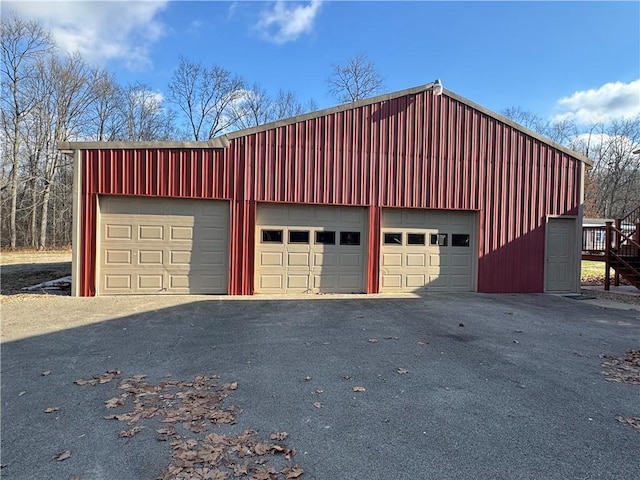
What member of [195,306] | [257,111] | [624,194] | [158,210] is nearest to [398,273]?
[195,306]

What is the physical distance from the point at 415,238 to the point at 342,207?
2086mm

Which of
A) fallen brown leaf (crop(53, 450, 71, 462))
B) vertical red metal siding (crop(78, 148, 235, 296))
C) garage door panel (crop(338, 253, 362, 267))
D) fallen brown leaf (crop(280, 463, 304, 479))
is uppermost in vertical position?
vertical red metal siding (crop(78, 148, 235, 296))

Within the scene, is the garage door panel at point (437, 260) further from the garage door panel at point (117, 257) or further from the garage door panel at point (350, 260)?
the garage door panel at point (117, 257)

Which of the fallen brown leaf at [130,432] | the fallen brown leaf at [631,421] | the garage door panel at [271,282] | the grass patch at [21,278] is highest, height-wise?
the garage door panel at [271,282]

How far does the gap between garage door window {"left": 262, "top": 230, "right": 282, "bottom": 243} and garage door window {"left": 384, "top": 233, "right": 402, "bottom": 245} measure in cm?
268

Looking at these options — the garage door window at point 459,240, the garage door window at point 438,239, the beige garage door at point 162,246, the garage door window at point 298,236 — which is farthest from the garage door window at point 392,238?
the beige garage door at point 162,246

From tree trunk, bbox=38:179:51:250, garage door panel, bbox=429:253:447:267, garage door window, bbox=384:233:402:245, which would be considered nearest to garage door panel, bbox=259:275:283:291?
garage door window, bbox=384:233:402:245

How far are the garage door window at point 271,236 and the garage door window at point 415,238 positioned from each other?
10.8ft

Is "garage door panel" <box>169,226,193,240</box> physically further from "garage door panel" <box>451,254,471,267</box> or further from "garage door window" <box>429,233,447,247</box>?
"garage door panel" <box>451,254,471,267</box>

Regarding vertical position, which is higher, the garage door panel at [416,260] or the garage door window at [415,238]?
the garage door window at [415,238]

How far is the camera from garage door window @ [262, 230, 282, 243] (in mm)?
9500

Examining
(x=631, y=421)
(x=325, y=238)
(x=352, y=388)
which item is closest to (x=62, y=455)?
(x=352, y=388)

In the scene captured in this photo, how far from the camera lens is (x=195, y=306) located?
26.0ft

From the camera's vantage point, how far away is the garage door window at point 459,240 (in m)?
10.5
